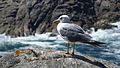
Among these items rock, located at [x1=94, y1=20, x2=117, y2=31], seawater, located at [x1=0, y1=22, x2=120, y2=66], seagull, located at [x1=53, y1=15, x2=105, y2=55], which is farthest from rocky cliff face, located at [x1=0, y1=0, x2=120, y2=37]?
seagull, located at [x1=53, y1=15, x2=105, y2=55]

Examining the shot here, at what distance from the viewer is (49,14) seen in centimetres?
11494

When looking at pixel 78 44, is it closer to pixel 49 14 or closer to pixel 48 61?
pixel 49 14

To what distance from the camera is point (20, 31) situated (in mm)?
107062

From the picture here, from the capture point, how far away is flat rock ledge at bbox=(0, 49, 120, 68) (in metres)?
11.6

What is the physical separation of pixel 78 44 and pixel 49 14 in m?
29.9

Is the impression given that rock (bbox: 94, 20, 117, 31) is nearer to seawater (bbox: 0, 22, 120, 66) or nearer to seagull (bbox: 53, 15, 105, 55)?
seawater (bbox: 0, 22, 120, 66)

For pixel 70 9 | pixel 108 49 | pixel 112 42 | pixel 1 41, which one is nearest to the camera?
pixel 108 49

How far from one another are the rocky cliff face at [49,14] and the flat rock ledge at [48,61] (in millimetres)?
91882

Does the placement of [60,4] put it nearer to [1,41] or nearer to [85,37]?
[1,41]

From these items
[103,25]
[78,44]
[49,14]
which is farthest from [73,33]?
[49,14]

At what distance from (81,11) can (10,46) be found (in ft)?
142

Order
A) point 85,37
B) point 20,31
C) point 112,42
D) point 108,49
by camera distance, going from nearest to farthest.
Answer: point 85,37 < point 108,49 < point 112,42 < point 20,31

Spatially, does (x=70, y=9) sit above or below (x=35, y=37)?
above

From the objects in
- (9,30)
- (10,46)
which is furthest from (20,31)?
(10,46)
